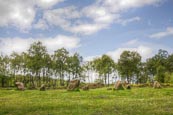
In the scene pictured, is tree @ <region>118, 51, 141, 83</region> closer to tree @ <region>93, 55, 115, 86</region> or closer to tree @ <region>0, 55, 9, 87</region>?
tree @ <region>93, 55, 115, 86</region>

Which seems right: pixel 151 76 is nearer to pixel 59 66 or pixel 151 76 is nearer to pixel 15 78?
pixel 59 66

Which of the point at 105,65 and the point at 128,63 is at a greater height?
the point at 128,63

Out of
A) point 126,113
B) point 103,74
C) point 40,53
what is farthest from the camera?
point 103,74

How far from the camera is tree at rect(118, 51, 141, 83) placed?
15388 centimetres

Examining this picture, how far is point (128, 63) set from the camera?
154625 millimetres

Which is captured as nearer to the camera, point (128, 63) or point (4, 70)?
point (4, 70)

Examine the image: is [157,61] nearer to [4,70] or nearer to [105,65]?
[105,65]

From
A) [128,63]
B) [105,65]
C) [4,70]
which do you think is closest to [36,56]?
[4,70]

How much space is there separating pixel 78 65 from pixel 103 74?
1447 cm

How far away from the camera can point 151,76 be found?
178000 millimetres

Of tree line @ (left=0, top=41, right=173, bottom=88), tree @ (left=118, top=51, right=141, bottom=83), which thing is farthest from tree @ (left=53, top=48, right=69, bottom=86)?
tree @ (left=118, top=51, right=141, bottom=83)

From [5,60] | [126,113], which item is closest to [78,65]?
[5,60]

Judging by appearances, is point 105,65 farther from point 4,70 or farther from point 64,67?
point 4,70

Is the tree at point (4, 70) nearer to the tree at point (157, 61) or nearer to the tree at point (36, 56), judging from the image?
the tree at point (36, 56)
